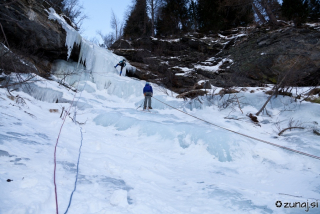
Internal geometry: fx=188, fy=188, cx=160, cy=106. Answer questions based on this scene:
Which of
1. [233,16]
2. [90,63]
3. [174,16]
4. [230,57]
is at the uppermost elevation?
[174,16]

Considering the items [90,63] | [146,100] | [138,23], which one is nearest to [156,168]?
[146,100]

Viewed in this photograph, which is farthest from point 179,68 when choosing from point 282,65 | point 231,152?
point 231,152

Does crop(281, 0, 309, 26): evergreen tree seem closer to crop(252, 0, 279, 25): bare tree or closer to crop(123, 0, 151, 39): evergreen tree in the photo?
crop(252, 0, 279, 25): bare tree

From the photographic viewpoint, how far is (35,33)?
8734 mm

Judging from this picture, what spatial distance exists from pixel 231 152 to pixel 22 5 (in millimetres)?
9494

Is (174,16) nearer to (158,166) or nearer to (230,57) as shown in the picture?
(230,57)

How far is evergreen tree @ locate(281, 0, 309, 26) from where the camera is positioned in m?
11.6

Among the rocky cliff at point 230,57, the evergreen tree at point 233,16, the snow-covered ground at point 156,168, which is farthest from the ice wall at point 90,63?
the evergreen tree at point 233,16

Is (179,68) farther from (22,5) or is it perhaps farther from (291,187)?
(291,187)

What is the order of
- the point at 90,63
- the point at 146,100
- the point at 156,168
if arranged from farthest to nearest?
the point at 90,63
the point at 146,100
the point at 156,168

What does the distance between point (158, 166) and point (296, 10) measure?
14337 mm

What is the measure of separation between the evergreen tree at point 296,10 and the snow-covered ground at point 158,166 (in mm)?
8665

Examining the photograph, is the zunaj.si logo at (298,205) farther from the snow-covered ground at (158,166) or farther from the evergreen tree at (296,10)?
the evergreen tree at (296,10)

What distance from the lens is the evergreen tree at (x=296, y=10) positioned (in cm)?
1162
